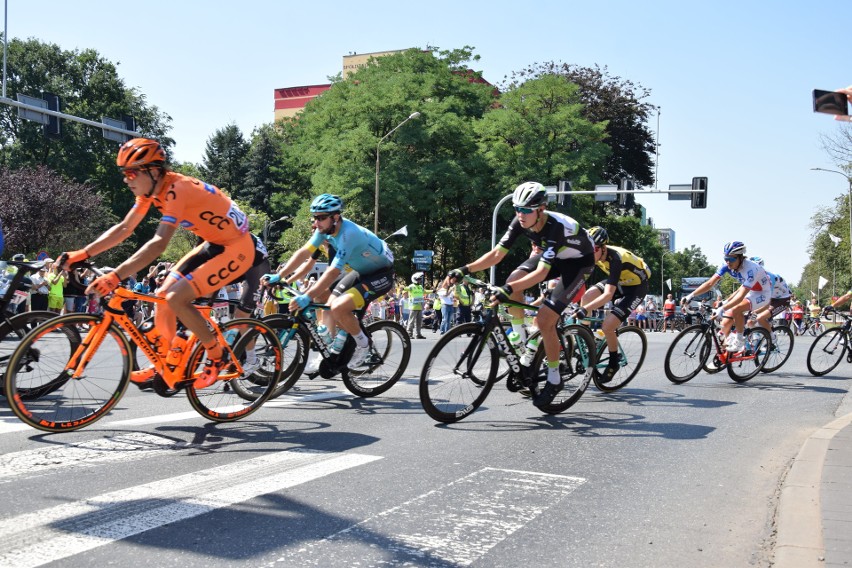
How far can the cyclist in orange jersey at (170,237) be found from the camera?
19.3 ft

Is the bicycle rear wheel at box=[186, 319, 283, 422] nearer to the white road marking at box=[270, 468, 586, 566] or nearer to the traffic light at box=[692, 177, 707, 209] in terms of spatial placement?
the white road marking at box=[270, 468, 586, 566]

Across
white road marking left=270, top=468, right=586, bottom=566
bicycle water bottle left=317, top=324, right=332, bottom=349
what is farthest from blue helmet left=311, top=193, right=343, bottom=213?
white road marking left=270, top=468, right=586, bottom=566

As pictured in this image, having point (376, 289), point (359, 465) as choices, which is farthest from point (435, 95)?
point (359, 465)

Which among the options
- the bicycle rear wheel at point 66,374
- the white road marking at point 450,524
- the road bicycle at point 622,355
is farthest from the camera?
the road bicycle at point 622,355

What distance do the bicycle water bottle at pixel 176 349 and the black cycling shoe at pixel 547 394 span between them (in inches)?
133

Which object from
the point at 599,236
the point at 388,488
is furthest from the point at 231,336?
the point at 599,236

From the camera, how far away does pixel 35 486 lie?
4.53 meters

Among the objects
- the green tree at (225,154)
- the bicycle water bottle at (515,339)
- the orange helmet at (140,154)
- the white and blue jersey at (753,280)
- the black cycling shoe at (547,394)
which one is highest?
the green tree at (225,154)

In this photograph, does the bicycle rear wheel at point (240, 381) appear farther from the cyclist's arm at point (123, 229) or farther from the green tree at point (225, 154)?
the green tree at point (225, 154)

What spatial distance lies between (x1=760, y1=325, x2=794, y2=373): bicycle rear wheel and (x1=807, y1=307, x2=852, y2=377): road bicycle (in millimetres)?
558

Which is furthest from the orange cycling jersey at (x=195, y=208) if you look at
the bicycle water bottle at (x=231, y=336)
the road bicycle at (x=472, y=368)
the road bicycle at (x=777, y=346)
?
the road bicycle at (x=777, y=346)

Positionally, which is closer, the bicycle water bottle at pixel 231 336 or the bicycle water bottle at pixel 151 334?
the bicycle water bottle at pixel 151 334

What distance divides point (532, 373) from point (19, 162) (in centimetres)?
5525

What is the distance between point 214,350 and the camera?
6461 millimetres
